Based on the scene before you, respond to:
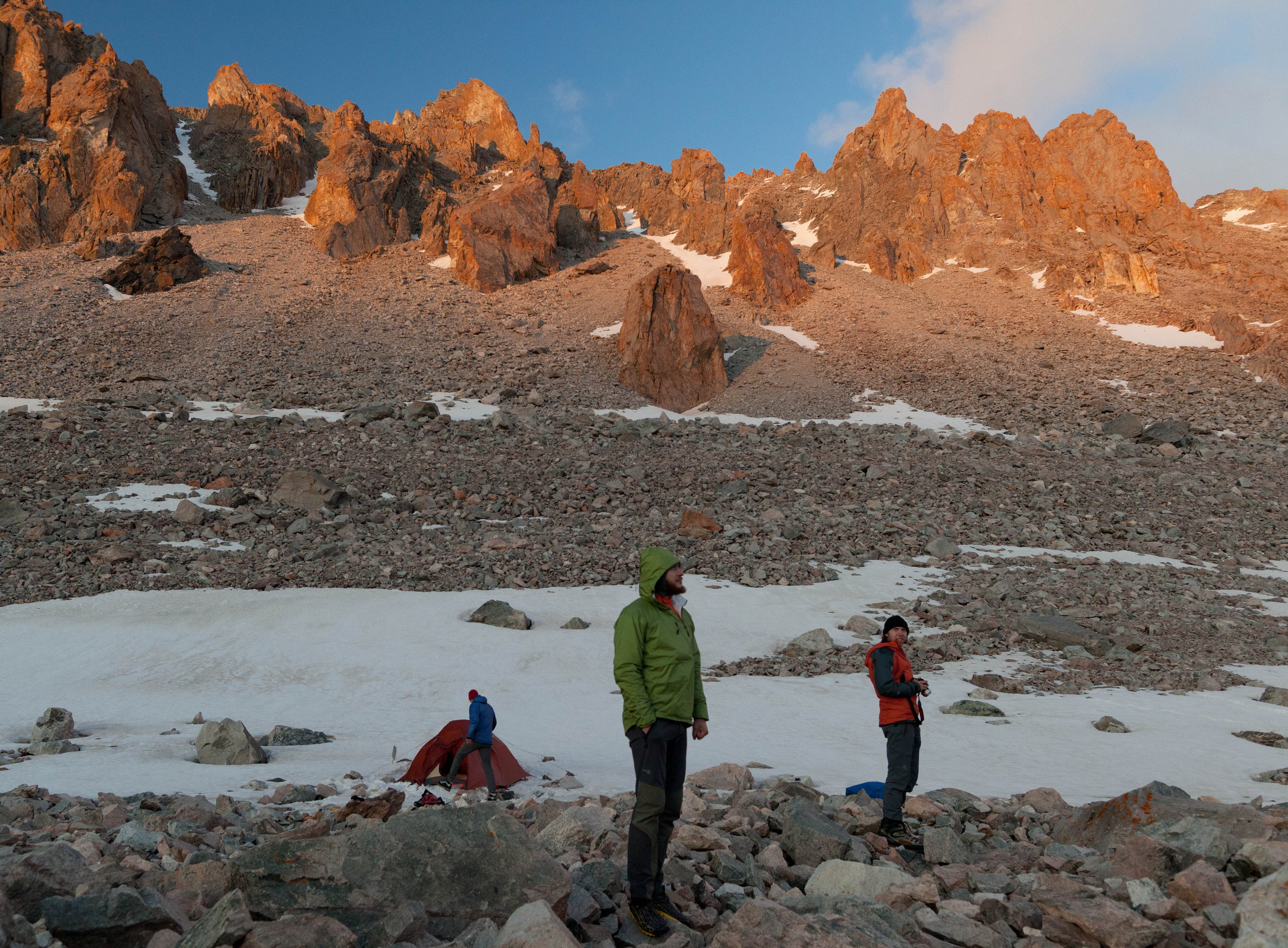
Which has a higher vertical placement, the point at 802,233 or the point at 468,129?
the point at 468,129

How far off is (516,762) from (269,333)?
122 feet

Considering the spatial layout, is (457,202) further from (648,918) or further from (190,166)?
(648,918)

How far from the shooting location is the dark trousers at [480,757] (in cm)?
662

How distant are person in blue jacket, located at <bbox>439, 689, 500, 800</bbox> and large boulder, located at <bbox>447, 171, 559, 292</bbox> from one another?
45671mm

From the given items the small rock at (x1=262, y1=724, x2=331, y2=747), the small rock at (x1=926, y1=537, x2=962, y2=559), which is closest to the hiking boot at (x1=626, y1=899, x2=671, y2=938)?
the small rock at (x1=262, y1=724, x2=331, y2=747)

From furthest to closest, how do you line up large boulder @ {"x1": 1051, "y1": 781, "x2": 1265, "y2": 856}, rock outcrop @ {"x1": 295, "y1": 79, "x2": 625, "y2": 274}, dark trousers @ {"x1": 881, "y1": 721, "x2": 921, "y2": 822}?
rock outcrop @ {"x1": 295, "y1": 79, "x2": 625, "y2": 274}
dark trousers @ {"x1": 881, "y1": 721, "x2": 921, "y2": 822}
large boulder @ {"x1": 1051, "y1": 781, "x2": 1265, "y2": 856}

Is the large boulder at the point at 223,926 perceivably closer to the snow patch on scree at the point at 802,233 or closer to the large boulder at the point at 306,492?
the large boulder at the point at 306,492

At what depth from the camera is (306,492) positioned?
64.1 feet

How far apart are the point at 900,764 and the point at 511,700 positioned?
635cm

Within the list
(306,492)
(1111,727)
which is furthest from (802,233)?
(1111,727)

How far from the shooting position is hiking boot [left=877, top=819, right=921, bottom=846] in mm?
5305

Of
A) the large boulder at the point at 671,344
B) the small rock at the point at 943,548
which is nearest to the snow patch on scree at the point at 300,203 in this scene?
the large boulder at the point at 671,344

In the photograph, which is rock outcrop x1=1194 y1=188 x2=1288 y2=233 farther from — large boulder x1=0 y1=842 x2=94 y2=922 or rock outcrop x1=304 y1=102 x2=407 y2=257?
large boulder x1=0 y1=842 x2=94 y2=922

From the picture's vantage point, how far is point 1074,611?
14.5m
